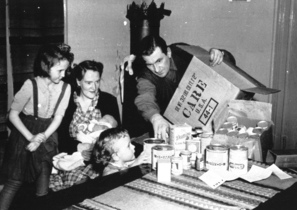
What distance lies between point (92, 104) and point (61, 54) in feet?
1.49

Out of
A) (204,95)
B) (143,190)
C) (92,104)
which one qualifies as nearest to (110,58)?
(92,104)

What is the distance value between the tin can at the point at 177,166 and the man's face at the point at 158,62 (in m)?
1.06

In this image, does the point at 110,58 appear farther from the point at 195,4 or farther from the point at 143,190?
the point at 143,190

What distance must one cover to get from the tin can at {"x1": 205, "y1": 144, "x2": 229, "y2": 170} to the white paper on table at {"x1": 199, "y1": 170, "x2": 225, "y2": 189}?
3 centimetres

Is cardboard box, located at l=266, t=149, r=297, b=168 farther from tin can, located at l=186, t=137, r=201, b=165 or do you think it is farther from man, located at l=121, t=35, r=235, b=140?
man, located at l=121, t=35, r=235, b=140

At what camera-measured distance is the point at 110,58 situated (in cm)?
430

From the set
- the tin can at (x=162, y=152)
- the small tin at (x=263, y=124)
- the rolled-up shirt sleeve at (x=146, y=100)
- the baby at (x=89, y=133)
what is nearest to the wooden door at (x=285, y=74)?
the rolled-up shirt sleeve at (x=146, y=100)

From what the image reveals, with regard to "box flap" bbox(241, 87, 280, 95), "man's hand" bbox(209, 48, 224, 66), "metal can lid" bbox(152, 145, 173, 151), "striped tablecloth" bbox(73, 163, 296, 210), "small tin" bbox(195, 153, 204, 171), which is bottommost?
"striped tablecloth" bbox(73, 163, 296, 210)

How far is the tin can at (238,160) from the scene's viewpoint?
1564mm

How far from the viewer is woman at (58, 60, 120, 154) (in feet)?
9.00

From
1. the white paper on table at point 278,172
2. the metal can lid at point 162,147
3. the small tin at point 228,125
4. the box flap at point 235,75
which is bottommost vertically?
the white paper on table at point 278,172

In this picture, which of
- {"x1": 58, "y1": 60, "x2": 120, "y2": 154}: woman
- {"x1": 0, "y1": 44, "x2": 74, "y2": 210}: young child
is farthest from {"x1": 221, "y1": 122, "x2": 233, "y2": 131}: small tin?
{"x1": 0, "y1": 44, "x2": 74, "y2": 210}: young child

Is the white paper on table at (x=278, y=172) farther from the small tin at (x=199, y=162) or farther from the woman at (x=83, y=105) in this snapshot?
the woman at (x=83, y=105)

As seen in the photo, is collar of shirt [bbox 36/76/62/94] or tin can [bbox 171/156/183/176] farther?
collar of shirt [bbox 36/76/62/94]
